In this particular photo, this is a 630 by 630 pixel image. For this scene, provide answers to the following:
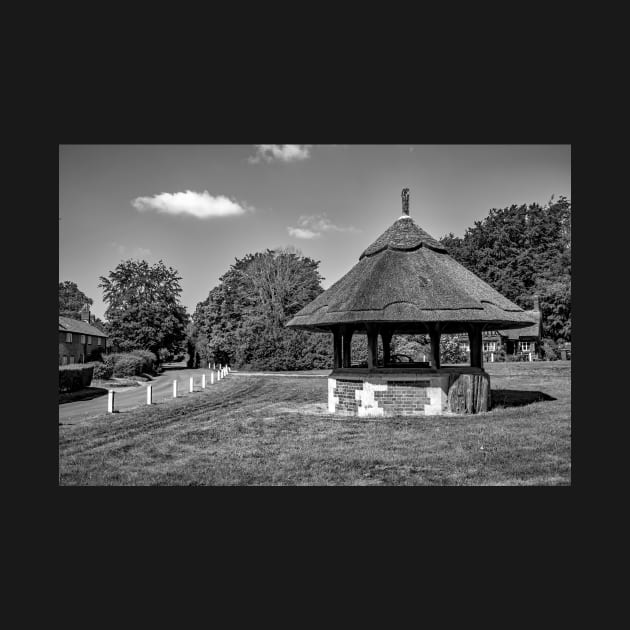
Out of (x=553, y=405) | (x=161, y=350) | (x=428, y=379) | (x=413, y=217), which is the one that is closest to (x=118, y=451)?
(x=428, y=379)

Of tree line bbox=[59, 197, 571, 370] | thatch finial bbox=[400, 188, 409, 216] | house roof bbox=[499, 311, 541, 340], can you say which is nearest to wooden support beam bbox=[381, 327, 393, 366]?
thatch finial bbox=[400, 188, 409, 216]

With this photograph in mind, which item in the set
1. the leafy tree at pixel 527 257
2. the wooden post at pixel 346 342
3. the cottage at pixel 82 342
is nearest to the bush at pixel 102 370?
the cottage at pixel 82 342

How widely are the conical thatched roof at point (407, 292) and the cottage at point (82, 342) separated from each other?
12.4 m

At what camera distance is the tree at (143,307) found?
3912cm

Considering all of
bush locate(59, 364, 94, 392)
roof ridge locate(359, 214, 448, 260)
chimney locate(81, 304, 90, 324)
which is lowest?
bush locate(59, 364, 94, 392)

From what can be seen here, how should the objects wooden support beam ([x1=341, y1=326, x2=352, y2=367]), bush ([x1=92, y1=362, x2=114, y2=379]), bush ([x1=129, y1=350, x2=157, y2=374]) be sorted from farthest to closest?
1. bush ([x1=129, y1=350, x2=157, y2=374])
2. bush ([x1=92, y1=362, x2=114, y2=379])
3. wooden support beam ([x1=341, y1=326, x2=352, y2=367])

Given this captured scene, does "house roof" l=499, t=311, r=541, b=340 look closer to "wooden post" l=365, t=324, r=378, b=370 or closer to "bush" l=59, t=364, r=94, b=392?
"wooden post" l=365, t=324, r=378, b=370

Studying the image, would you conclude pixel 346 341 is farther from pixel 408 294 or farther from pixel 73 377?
pixel 73 377

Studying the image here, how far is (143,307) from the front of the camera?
131 ft

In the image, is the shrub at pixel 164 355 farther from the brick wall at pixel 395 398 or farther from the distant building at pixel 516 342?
the brick wall at pixel 395 398

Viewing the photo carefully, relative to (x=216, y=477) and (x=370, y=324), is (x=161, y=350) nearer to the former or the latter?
(x=370, y=324)

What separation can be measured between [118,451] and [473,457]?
6457 millimetres

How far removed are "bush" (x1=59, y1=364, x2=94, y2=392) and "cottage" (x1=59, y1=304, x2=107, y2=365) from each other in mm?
777

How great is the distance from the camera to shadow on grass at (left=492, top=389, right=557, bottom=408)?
1586 cm
